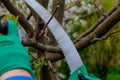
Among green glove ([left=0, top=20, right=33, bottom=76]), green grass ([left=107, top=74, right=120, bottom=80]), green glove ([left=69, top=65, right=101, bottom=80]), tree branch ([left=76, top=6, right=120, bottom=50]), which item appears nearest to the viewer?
green glove ([left=0, top=20, right=33, bottom=76])

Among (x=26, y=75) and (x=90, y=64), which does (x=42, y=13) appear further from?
(x=90, y=64)

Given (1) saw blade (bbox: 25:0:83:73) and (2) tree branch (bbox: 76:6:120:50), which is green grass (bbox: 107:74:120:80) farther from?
(1) saw blade (bbox: 25:0:83:73)

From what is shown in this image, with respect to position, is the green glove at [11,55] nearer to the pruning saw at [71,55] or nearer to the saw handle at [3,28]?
the saw handle at [3,28]

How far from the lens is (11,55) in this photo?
23.6 inches

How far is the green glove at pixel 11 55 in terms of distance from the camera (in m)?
0.58

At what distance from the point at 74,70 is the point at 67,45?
0.19 ft

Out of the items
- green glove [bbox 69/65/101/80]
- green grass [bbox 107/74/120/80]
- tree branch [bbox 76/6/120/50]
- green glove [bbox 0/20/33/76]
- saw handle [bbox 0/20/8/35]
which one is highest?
green grass [bbox 107/74/120/80]

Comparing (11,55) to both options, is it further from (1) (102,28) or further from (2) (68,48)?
(1) (102,28)

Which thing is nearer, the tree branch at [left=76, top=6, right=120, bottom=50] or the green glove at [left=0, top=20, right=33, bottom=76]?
the green glove at [left=0, top=20, right=33, bottom=76]

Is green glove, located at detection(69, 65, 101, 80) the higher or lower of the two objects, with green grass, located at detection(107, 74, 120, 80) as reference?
lower

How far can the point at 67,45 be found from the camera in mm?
760

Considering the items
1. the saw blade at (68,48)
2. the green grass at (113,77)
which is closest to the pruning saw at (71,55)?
the saw blade at (68,48)

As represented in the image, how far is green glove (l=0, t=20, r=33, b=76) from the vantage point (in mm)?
584

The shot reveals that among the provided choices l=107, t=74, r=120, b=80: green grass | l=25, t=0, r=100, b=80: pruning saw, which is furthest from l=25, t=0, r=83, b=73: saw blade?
l=107, t=74, r=120, b=80: green grass
